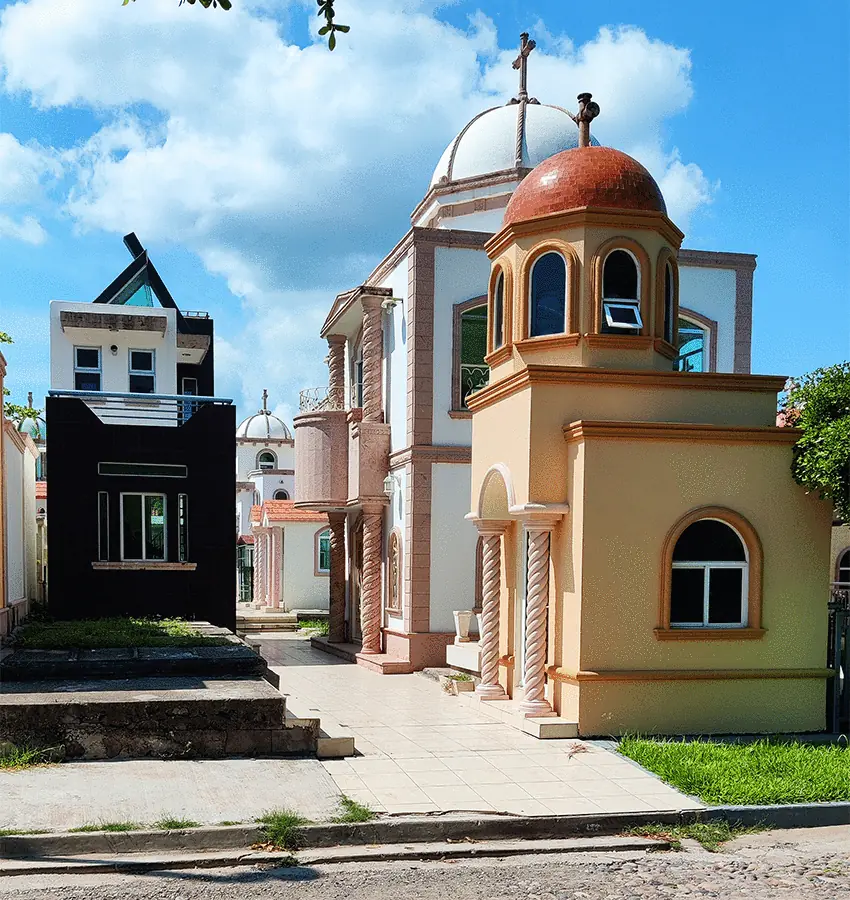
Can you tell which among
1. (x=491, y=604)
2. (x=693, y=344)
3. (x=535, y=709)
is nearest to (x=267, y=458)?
(x=693, y=344)

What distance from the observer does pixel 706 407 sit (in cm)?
1134

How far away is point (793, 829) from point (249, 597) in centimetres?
3127

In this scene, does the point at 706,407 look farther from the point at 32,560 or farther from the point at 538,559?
the point at 32,560

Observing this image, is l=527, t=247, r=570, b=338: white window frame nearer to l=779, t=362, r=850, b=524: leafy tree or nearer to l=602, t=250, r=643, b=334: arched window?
l=602, t=250, r=643, b=334: arched window

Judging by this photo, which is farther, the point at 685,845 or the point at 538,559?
the point at 538,559

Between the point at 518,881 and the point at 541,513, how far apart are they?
492 cm

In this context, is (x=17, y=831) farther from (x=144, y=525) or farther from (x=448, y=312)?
(x=448, y=312)

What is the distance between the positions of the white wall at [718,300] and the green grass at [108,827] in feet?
48.0

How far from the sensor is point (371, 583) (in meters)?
19.1

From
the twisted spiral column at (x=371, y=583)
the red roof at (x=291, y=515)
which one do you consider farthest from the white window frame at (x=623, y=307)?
the red roof at (x=291, y=515)

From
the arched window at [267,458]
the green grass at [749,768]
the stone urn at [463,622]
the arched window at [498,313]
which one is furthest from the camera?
the arched window at [267,458]

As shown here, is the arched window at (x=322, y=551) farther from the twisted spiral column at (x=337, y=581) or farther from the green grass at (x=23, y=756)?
the green grass at (x=23, y=756)

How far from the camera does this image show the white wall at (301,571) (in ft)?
96.1

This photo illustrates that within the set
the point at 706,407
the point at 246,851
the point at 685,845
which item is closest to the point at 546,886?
the point at 685,845
